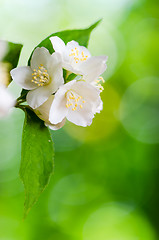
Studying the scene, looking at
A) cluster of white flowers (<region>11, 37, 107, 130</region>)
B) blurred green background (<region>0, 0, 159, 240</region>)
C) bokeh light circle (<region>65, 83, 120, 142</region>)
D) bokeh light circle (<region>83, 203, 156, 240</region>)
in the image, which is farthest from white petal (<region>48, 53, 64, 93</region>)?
bokeh light circle (<region>83, 203, 156, 240</region>)

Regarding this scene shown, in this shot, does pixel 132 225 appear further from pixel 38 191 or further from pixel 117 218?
pixel 38 191

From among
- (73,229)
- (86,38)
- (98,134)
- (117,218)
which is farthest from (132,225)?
(86,38)

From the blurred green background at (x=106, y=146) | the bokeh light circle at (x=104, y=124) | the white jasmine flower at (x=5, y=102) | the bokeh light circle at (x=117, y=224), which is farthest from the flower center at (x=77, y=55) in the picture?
the bokeh light circle at (x=117, y=224)

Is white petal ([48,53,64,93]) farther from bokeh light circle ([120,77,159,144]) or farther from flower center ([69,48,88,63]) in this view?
bokeh light circle ([120,77,159,144])

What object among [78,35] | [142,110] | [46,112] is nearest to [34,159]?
[46,112]

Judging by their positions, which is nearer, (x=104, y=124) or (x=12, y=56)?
(x=12, y=56)

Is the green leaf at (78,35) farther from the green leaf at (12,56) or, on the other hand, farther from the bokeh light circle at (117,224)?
the bokeh light circle at (117,224)

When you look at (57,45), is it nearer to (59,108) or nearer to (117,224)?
(59,108)
